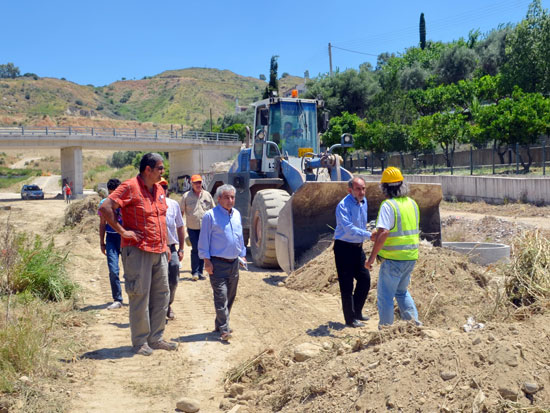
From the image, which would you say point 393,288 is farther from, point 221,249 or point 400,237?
point 221,249

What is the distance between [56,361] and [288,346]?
222cm

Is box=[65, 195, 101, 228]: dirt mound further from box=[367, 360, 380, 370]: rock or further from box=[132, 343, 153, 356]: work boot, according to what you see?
box=[367, 360, 380, 370]: rock

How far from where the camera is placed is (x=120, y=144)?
51.2 metres

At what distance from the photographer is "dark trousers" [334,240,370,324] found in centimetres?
666

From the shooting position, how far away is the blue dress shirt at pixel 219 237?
639 centimetres

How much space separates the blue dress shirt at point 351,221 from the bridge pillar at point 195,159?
158 ft

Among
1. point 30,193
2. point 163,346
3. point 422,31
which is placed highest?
point 422,31

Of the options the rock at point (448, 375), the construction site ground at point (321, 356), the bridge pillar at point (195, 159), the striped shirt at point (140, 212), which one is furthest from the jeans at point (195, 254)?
the bridge pillar at point (195, 159)

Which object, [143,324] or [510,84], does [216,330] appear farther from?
[510,84]

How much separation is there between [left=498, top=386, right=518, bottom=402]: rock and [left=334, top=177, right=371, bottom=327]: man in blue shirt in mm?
3016

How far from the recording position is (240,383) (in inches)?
199

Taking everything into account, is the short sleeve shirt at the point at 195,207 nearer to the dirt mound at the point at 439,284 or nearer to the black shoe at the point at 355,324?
the dirt mound at the point at 439,284

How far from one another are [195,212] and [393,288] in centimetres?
498

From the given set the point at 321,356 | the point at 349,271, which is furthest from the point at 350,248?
the point at 321,356
